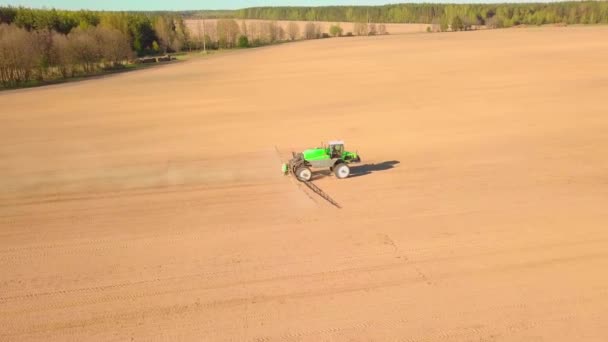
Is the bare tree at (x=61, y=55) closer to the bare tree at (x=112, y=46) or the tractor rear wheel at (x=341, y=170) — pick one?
the bare tree at (x=112, y=46)

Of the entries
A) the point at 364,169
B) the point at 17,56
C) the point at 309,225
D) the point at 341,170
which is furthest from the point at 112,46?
the point at 309,225

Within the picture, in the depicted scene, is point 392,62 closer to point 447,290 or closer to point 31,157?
point 31,157

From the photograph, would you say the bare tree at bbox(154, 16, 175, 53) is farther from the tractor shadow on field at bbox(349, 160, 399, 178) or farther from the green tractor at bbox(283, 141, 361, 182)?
the green tractor at bbox(283, 141, 361, 182)

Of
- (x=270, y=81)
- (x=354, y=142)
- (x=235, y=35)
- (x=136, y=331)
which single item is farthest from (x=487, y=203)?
(x=235, y=35)

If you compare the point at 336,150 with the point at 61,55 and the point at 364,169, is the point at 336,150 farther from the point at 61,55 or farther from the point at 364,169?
the point at 61,55

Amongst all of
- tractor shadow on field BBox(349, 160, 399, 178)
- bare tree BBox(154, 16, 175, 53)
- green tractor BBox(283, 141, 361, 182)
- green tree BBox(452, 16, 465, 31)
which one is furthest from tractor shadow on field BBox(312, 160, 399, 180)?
green tree BBox(452, 16, 465, 31)
